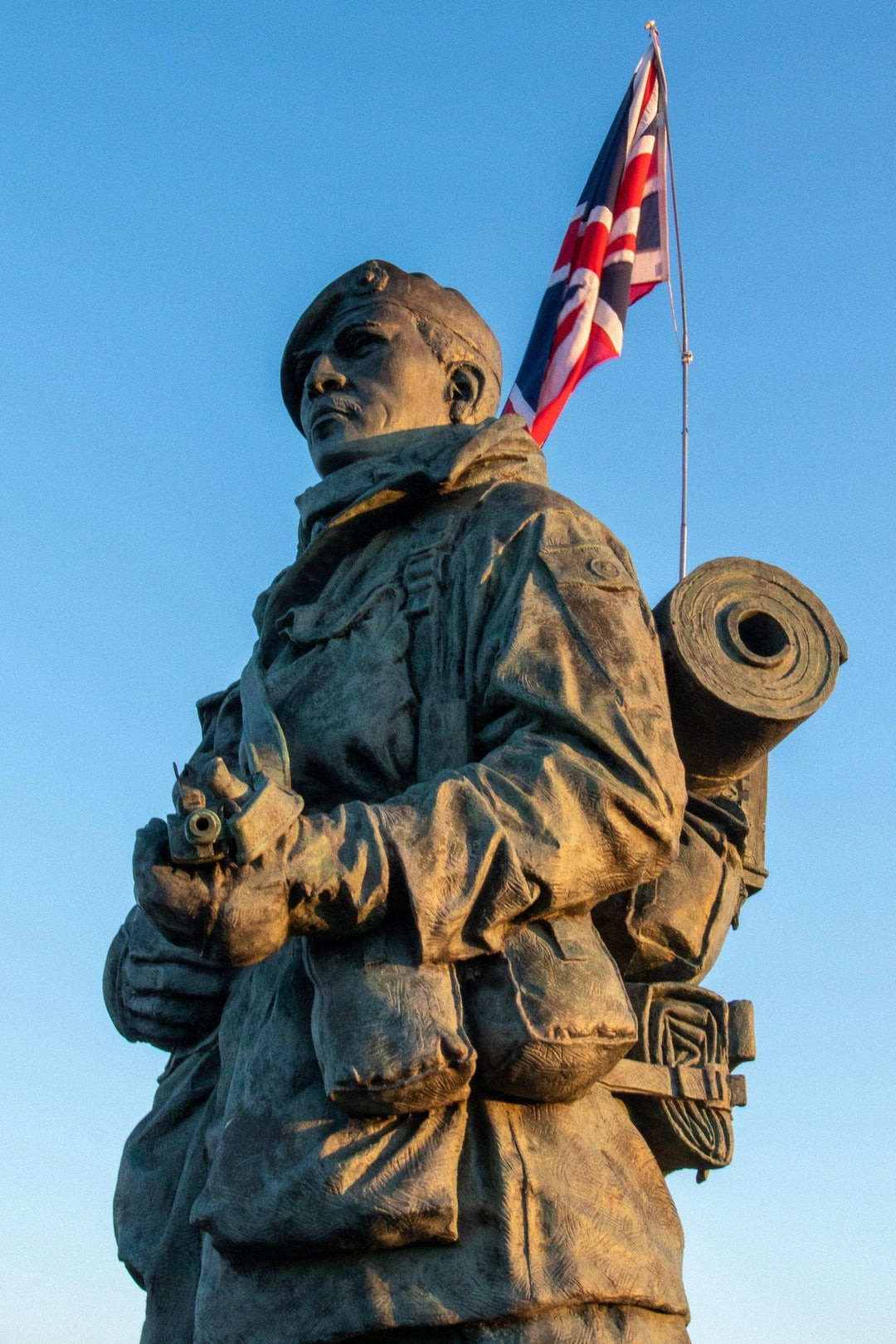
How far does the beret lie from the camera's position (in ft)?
22.4

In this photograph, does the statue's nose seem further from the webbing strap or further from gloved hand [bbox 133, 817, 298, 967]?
the webbing strap

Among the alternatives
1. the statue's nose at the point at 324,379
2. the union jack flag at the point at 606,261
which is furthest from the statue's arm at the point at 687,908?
the union jack flag at the point at 606,261

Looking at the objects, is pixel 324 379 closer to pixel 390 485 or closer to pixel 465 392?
pixel 465 392

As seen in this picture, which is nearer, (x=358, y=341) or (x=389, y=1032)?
(x=389, y=1032)

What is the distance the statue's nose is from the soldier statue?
661 mm

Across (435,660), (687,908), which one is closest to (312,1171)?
(435,660)

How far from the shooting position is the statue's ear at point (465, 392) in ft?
22.5

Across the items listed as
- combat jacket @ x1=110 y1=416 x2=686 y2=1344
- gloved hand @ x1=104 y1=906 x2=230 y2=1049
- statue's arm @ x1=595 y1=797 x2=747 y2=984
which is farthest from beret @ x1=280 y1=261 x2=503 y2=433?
gloved hand @ x1=104 y1=906 x2=230 y2=1049

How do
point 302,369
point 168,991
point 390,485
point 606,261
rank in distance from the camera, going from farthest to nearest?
point 606,261
point 302,369
point 390,485
point 168,991

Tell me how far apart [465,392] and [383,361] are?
1.24 feet

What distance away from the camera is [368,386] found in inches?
263

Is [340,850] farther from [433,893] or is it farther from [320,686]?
[320,686]

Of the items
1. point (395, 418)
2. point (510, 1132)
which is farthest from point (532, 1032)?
point (395, 418)

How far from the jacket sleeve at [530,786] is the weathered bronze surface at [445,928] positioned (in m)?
0.01
